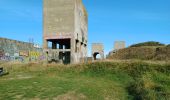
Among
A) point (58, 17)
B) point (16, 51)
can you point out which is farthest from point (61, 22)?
point (16, 51)

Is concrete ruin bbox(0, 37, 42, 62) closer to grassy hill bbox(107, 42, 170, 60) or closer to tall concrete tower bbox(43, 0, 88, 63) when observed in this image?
tall concrete tower bbox(43, 0, 88, 63)

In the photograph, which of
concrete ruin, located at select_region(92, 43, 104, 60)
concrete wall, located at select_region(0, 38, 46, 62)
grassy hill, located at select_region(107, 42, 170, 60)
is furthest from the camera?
concrete ruin, located at select_region(92, 43, 104, 60)

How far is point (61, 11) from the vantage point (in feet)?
115

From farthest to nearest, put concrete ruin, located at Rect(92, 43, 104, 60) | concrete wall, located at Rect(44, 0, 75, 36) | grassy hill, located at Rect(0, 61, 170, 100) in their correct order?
concrete ruin, located at Rect(92, 43, 104, 60) < concrete wall, located at Rect(44, 0, 75, 36) < grassy hill, located at Rect(0, 61, 170, 100)

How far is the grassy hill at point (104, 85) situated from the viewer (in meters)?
12.3

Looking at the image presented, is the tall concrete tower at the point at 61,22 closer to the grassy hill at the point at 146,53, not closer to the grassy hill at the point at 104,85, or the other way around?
the grassy hill at the point at 146,53

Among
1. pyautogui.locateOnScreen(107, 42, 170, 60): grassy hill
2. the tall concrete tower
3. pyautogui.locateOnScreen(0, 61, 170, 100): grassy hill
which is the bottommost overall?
pyautogui.locateOnScreen(0, 61, 170, 100): grassy hill

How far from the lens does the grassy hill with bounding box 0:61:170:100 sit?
40.4ft

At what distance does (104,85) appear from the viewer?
15.6 meters

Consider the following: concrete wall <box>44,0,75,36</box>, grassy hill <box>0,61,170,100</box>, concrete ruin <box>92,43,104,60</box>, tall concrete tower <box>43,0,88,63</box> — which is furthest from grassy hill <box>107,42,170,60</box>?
grassy hill <box>0,61,170,100</box>

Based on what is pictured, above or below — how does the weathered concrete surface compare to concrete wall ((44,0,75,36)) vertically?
below

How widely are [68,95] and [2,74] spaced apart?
429 inches

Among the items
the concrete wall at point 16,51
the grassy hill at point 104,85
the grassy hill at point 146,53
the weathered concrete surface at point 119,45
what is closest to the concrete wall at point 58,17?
the concrete wall at point 16,51

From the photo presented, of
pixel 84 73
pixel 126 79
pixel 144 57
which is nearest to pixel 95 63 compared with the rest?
pixel 84 73
